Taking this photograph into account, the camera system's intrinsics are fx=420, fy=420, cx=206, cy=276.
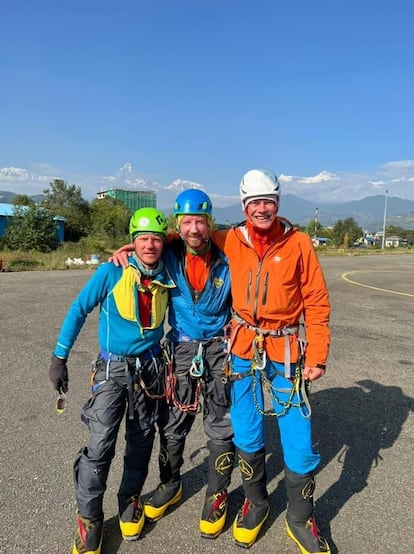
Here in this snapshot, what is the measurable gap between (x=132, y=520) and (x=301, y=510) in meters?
1.08

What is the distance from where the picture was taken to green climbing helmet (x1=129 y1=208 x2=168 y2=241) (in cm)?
271

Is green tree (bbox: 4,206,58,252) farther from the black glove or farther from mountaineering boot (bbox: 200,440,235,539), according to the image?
mountaineering boot (bbox: 200,440,235,539)

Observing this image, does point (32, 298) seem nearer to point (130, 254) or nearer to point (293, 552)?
point (130, 254)

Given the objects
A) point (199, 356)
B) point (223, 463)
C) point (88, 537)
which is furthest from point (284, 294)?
point (88, 537)

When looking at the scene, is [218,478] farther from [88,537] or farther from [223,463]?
[88,537]

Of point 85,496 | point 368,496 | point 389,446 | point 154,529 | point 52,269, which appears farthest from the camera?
point 52,269

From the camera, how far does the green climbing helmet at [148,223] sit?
107 inches

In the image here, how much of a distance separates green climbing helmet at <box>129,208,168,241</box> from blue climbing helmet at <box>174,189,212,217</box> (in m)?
0.14

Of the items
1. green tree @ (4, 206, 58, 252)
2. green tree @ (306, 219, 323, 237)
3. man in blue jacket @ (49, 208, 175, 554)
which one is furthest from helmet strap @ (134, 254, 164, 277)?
green tree @ (306, 219, 323, 237)

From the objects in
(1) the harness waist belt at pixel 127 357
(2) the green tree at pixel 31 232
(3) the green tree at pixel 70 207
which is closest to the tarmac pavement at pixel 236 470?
(1) the harness waist belt at pixel 127 357

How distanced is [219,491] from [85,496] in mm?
908

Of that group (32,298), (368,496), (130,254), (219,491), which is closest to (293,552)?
(219,491)

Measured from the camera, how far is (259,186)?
103 inches

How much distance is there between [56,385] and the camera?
267 centimetres
